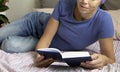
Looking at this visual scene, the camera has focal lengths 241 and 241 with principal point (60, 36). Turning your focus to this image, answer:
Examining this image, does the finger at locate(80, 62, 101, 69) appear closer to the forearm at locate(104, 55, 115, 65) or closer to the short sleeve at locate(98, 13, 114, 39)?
the forearm at locate(104, 55, 115, 65)

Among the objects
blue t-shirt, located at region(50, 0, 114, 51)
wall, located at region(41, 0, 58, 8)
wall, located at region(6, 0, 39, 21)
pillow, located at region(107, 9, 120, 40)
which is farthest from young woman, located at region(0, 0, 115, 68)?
wall, located at region(6, 0, 39, 21)

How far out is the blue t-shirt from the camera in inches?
52.5

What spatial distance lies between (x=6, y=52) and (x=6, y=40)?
0.10 meters

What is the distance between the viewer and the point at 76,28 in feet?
4.57

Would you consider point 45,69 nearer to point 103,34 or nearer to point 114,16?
point 103,34

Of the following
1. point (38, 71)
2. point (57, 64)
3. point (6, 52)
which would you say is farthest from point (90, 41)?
point (6, 52)

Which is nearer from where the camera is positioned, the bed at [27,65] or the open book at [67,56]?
the open book at [67,56]

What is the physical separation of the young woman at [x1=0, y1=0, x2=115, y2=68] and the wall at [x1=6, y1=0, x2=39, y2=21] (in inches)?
41.7

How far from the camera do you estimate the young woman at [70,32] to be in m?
1.31

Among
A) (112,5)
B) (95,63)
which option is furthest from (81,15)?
(112,5)

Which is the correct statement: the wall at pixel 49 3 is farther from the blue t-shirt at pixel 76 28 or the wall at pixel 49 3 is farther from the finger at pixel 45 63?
the finger at pixel 45 63

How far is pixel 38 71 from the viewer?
47.5 inches

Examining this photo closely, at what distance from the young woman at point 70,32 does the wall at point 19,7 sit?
1060mm

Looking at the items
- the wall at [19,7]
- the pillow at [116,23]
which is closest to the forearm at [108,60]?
the pillow at [116,23]
